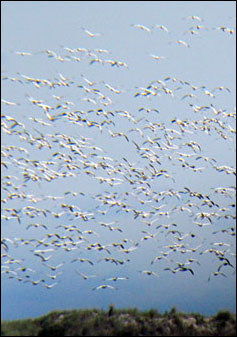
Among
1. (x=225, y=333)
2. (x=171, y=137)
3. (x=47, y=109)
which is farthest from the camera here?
(x=171, y=137)

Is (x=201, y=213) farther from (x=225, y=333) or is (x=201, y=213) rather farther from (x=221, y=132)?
(x=225, y=333)

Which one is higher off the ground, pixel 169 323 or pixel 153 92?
pixel 153 92

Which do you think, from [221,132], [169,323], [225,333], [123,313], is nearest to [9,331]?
[123,313]

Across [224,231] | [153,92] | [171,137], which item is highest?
[153,92]

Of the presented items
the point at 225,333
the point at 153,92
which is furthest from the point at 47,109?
the point at 225,333

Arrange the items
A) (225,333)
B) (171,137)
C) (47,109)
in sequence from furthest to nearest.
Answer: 1. (171,137)
2. (47,109)
3. (225,333)

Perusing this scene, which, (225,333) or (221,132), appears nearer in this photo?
(225,333)
